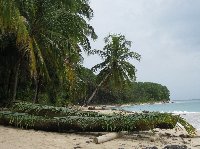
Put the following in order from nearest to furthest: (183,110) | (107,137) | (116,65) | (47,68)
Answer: (107,137), (47,68), (116,65), (183,110)

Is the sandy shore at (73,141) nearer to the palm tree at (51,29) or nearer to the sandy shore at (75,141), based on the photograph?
the sandy shore at (75,141)

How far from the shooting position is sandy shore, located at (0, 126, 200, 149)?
25.1 feet

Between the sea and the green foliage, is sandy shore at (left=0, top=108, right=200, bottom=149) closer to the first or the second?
the green foliage

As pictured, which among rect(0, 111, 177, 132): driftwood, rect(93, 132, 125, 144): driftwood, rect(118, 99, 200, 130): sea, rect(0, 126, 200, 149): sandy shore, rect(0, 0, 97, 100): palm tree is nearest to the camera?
rect(0, 126, 200, 149): sandy shore

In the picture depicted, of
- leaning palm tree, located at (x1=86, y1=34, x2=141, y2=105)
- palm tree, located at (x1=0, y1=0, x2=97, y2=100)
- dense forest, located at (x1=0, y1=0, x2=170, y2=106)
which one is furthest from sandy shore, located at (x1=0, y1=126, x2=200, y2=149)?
leaning palm tree, located at (x1=86, y1=34, x2=141, y2=105)

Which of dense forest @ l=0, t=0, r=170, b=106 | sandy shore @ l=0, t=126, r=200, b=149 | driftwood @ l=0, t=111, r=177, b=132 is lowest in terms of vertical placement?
sandy shore @ l=0, t=126, r=200, b=149

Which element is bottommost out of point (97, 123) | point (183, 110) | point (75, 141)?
point (75, 141)

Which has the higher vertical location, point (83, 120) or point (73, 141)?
point (83, 120)

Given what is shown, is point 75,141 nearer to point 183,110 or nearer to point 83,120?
point 83,120

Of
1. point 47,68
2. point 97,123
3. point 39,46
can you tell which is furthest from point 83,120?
point 47,68

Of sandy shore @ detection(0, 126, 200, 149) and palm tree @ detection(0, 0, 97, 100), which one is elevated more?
palm tree @ detection(0, 0, 97, 100)

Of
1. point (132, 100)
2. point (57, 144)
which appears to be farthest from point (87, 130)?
point (132, 100)

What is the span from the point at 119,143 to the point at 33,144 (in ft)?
6.53

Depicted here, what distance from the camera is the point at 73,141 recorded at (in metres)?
8.29
